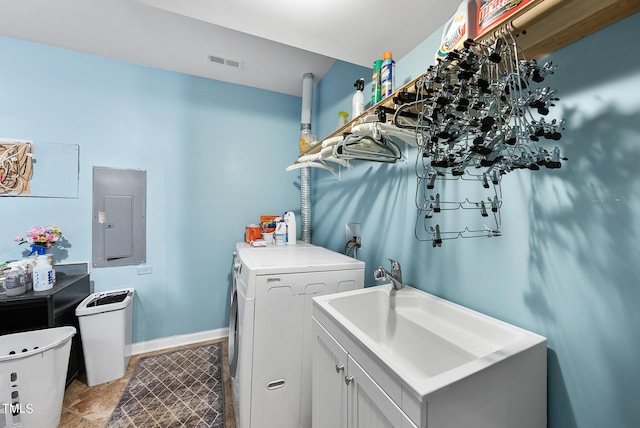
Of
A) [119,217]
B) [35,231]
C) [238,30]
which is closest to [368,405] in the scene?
[238,30]

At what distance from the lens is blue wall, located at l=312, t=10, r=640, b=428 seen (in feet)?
2.23

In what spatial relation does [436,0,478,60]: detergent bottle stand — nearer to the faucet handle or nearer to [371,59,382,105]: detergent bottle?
[371,59,382,105]: detergent bottle

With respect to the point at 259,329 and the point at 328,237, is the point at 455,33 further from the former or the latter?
the point at 328,237

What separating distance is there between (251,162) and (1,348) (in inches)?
94.4

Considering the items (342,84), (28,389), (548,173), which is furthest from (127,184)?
(548,173)

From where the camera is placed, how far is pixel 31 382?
4.75 ft

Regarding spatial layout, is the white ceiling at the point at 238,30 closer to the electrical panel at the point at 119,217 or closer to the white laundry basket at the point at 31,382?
the electrical panel at the point at 119,217

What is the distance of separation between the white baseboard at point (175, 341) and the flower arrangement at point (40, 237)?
1.22 meters

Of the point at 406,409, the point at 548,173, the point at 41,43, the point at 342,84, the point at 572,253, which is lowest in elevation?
the point at 406,409

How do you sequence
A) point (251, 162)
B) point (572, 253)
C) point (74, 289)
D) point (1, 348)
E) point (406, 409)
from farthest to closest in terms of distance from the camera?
point (251, 162) < point (74, 289) < point (1, 348) < point (572, 253) < point (406, 409)

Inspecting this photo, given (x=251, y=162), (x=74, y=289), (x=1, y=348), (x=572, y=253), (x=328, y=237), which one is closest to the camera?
(x=572, y=253)

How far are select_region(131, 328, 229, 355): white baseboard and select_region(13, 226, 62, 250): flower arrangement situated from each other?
122 centimetres

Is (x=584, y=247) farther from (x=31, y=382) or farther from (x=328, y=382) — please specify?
(x=31, y=382)

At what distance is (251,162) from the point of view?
2.92 m
